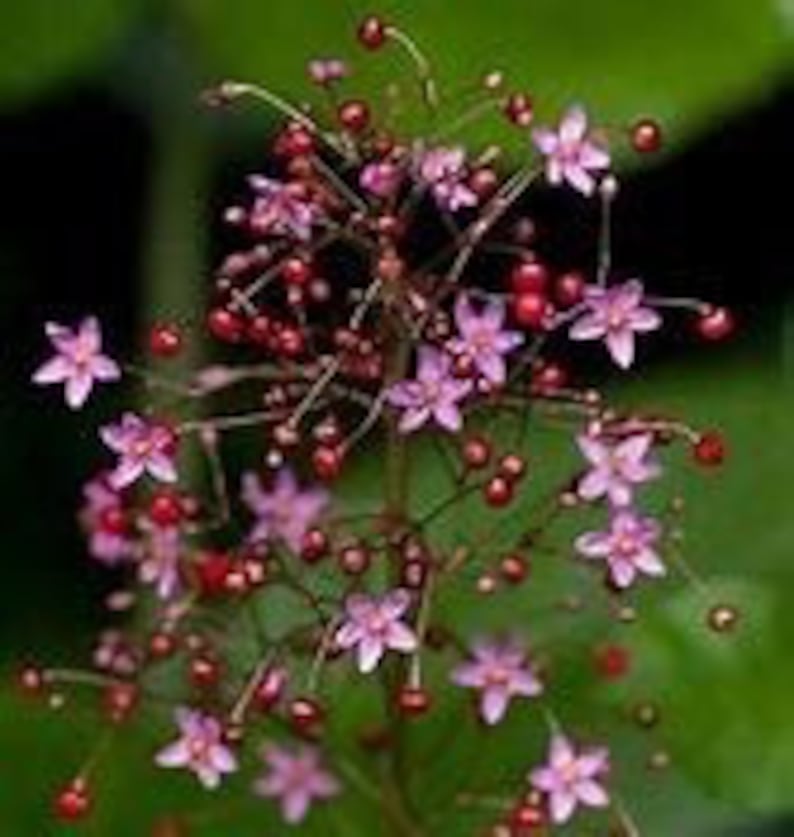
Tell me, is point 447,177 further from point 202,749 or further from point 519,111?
point 202,749

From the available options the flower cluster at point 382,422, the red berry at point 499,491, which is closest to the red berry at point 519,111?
the flower cluster at point 382,422

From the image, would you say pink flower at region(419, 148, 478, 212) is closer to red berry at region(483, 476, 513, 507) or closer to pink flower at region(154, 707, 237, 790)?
red berry at region(483, 476, 513, 507)

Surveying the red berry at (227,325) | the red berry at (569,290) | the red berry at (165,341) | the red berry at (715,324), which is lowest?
the red berry at (165,341)

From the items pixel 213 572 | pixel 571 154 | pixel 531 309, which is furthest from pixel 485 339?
pixel 213 572

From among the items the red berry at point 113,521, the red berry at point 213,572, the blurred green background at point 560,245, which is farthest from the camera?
the blurred green background at point 560,245

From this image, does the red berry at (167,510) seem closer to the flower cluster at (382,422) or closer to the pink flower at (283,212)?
the flower cluster at (382,422)

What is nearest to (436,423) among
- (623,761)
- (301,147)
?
(301,147)

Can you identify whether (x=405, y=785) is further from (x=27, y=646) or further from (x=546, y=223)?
(x=546, y=223)

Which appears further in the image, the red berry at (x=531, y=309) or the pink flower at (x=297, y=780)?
the pink flower at (x=297, y=780)
